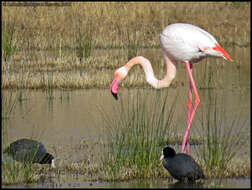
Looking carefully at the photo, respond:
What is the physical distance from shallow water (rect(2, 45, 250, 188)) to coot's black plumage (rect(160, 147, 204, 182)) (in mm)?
180

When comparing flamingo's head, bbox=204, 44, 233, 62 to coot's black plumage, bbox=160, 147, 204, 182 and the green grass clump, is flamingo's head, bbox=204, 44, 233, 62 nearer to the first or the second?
coot's black plumage, bbox=160, 147, 204, 182

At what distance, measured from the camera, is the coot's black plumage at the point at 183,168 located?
745cm

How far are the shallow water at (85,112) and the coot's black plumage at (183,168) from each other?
0.59ft

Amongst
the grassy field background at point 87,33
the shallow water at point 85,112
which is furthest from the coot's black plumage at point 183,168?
the grassy field background at point 87,33

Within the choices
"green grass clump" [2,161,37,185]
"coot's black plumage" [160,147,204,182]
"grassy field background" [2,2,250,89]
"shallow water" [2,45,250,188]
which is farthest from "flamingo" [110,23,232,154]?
"grassy field background" [2,2,250,89]

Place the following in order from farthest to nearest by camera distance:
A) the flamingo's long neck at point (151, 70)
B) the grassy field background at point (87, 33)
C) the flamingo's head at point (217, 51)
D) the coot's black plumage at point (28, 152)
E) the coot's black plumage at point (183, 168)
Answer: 1. the grassy field background at point (87, 33)
2. the flamingo's long neck at point (151, 70)
3. the flamingo's head at point (217, 51)
4. the coot's black plumage at point (28, 152)
5. the coot's black plumage at point (183, 168)

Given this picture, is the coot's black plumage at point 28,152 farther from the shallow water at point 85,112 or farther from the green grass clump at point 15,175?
the green grass clump at point 15,175

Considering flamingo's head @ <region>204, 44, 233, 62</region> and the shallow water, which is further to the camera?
flamingo's head @ <region>204, 44, 233, 62</region>

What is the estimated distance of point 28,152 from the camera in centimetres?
842

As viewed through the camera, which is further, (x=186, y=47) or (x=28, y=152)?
(x=186, y=47)

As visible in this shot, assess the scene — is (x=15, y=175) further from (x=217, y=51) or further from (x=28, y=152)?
(x=217, y=51)

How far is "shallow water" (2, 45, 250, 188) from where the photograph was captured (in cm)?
919

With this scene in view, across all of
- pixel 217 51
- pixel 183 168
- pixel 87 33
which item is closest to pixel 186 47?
pixel 217 51

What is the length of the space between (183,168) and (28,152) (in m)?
1.95
